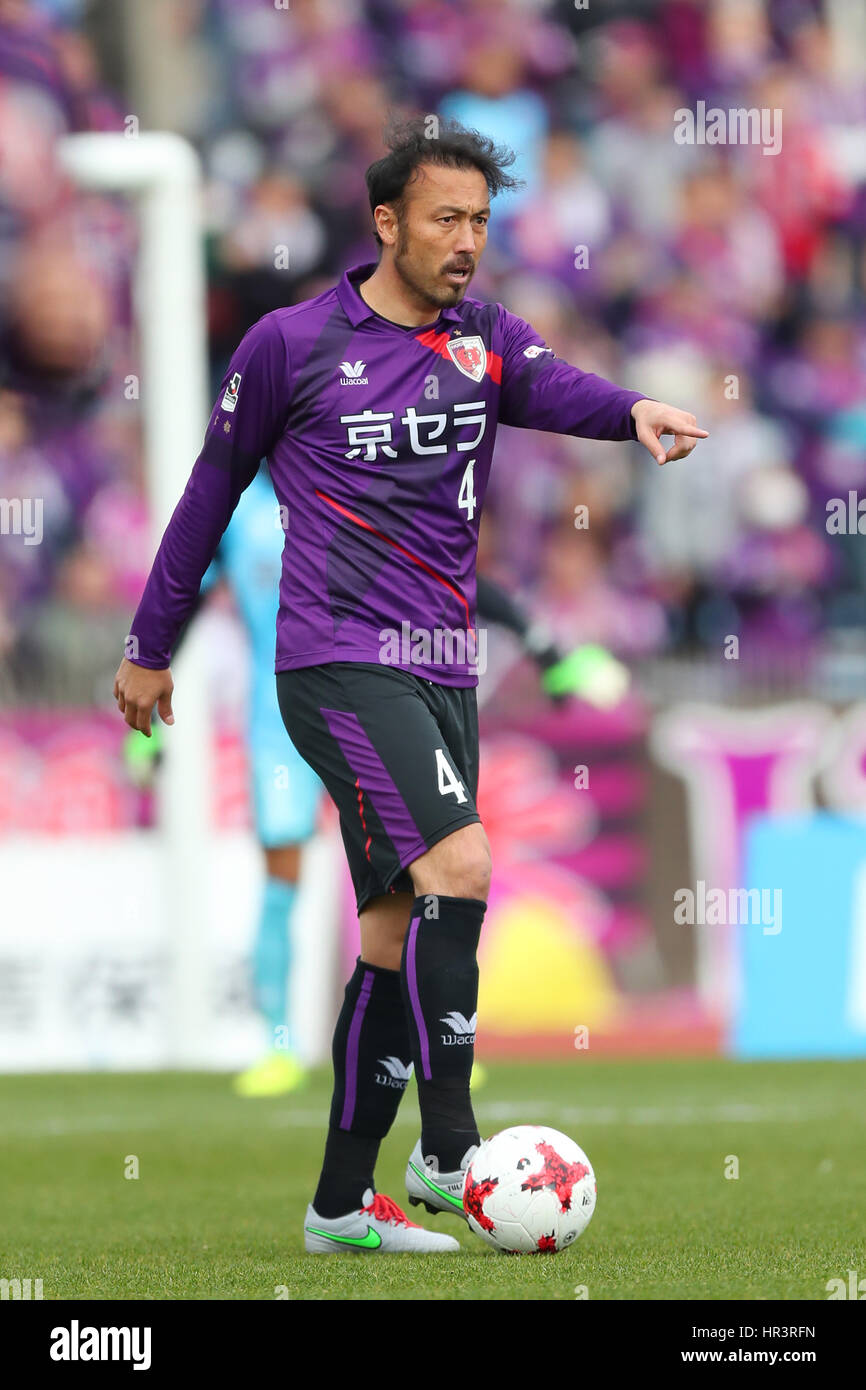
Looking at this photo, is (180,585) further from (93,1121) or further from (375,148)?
(375,148)

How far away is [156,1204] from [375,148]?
9.39 metres

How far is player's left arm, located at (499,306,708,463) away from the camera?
4.45 metres

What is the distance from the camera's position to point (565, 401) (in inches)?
183

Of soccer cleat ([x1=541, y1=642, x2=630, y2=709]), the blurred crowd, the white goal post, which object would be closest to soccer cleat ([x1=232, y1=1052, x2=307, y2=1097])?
the white goal post

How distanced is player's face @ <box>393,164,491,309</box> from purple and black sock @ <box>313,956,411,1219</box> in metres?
1.45

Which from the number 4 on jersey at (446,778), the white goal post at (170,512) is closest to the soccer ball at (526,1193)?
the number 4 on jersey at (446,778)

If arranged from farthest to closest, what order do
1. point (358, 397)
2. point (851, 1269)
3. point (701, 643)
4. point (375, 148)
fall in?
point (375, 148), point (701, 643), point (358, 397), point (851, 1269)

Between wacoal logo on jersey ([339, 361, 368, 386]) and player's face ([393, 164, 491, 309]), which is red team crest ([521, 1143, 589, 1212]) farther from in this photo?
player's face ([393, 164, 491, 309])

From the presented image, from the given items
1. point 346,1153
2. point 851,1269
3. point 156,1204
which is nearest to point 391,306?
point 346,1153

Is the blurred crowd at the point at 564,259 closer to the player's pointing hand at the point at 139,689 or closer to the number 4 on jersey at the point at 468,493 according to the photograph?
the player's pointing hand at the point at 139,689

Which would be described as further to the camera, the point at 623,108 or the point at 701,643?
the point at 623,108

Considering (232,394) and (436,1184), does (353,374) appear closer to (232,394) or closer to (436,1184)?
(232,394)

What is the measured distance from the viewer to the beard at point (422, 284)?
15.0 feet

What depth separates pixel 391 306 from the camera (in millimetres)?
4699
